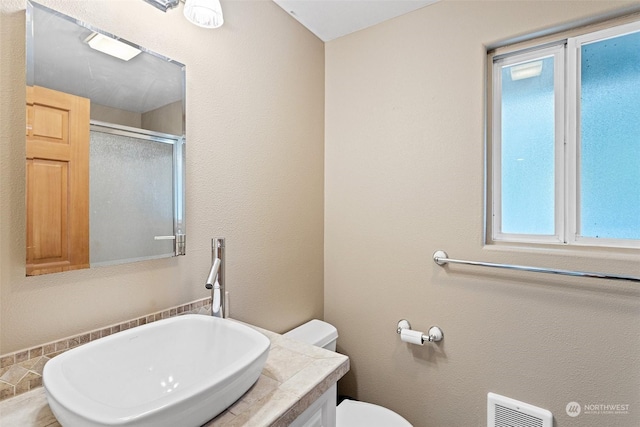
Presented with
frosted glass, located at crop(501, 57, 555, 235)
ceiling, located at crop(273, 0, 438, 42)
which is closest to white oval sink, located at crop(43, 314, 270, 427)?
frosted glass, located at crop(501, 57, 555, 235)

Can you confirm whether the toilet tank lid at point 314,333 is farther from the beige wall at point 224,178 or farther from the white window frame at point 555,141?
the white window frame at point 555,141

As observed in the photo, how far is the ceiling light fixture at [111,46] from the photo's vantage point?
0.85 meters

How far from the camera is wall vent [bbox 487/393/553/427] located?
123cm

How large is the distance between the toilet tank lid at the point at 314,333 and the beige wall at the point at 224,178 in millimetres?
58

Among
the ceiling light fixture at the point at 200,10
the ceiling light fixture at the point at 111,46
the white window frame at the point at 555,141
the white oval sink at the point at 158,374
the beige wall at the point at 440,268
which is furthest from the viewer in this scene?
the white window frame at the point at 555,141

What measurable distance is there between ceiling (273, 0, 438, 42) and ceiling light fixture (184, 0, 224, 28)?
0.56m

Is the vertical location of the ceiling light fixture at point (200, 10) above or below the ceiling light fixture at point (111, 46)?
above

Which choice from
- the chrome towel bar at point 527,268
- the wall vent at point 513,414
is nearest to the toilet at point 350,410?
→ the wall vent at point 513,414

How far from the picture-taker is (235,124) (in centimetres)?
127

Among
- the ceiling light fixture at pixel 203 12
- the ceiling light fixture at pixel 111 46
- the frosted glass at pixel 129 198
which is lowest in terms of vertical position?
the frosted glass at pixel 129 198

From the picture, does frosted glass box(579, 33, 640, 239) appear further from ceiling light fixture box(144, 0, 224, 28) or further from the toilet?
ceiling light fixture box(144, 0, 224, 28)

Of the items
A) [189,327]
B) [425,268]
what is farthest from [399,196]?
[189,327]

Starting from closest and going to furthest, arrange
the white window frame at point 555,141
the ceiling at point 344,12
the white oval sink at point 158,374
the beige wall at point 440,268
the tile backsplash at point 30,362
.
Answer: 1. the white oval sink at point 158,374
2. the tile backsplash at point 30,362
3. the beige wall at point 440,268
4. the white window frame at point 555,141
5. the ceiling at point 344,12

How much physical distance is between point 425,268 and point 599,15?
1242mm
